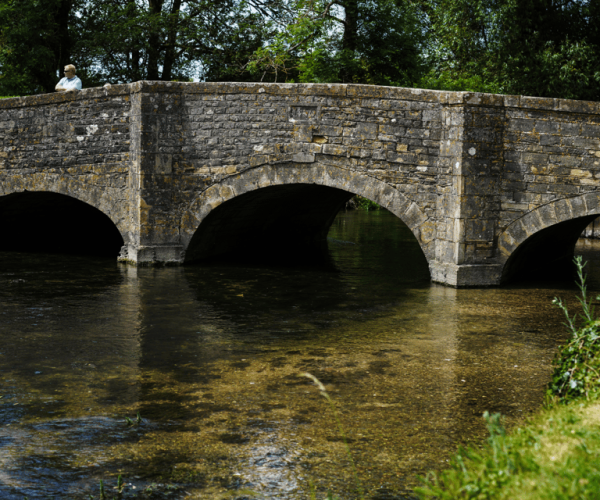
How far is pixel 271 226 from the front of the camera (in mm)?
13070

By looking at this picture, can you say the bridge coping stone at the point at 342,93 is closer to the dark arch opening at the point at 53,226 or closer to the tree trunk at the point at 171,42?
the dark arch opening at the point at 53,226

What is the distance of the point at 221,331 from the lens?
21.9 ft

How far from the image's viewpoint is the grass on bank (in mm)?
2381

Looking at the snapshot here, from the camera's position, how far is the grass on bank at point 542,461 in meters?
2.38

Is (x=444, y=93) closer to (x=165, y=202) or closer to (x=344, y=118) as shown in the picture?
(x=344, y=118)

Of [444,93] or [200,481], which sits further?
[444,93]

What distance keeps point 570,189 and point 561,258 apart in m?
3.80

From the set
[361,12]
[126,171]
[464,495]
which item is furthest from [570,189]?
[361,12]

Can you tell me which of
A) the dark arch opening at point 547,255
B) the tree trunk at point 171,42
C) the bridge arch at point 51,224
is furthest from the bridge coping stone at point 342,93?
the tree trunk at point 171,42

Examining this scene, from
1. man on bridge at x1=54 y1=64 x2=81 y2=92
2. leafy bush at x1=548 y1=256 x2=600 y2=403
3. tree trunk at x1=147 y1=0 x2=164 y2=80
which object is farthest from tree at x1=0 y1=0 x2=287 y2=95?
leafy bush at x1=548 y1=256 x2=600 y2=403

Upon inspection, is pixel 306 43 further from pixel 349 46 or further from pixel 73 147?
pixel 73 147

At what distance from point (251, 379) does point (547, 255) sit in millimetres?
7695

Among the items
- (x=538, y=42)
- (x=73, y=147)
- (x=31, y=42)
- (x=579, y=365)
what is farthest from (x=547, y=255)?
(x=31, y=42)

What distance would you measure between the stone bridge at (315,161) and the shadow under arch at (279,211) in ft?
0.10
